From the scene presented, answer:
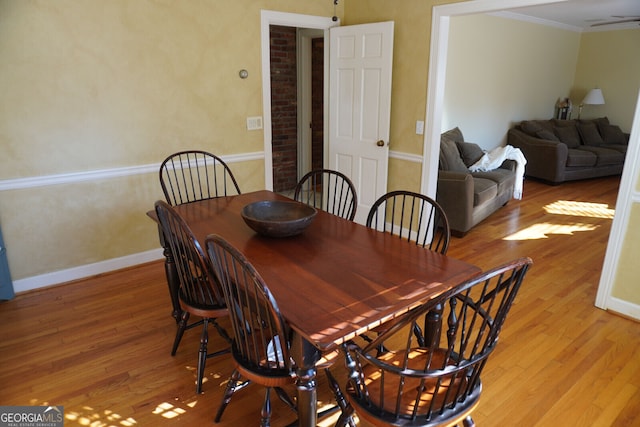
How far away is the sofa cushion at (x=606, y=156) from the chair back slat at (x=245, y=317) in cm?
703

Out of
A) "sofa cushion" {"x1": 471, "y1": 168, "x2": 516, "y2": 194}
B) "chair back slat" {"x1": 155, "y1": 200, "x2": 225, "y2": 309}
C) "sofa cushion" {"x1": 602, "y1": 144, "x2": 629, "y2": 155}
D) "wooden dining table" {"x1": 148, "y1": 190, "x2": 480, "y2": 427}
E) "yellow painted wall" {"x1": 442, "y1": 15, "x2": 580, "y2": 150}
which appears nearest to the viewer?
"wooden dining table" {"x1": 148, "y1": 190, "x2": 480, "y2": 427}

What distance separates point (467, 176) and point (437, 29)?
4.62 ft

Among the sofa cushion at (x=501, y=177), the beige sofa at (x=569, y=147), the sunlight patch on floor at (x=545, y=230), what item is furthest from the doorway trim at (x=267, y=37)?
the beige sofa at (x=569, y=147)

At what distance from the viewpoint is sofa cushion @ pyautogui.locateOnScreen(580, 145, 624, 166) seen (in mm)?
6934

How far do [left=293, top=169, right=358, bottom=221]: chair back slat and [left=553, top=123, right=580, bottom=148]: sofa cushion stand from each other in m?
4.17

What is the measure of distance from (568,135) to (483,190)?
3732 mm

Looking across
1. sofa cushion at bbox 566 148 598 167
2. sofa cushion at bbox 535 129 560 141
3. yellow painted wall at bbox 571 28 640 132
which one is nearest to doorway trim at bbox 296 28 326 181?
sofa cushion at bbox 535 129 560 141

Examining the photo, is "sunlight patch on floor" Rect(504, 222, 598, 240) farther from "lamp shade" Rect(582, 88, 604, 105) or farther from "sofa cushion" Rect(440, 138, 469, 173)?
"lamp shade" Rect(582, 88, 604, 105)

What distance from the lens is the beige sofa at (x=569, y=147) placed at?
6625 mm

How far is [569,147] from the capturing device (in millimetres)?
7242

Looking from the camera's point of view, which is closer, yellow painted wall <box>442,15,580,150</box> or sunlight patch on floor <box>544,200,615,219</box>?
sunlight patch on floor <box>544,200,615,219</box>

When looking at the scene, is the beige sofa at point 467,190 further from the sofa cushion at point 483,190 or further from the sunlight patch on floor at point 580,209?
the sunlight patch on floor at point 580,209

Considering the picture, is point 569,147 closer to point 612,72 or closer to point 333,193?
point 612,72

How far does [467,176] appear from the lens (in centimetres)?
431
